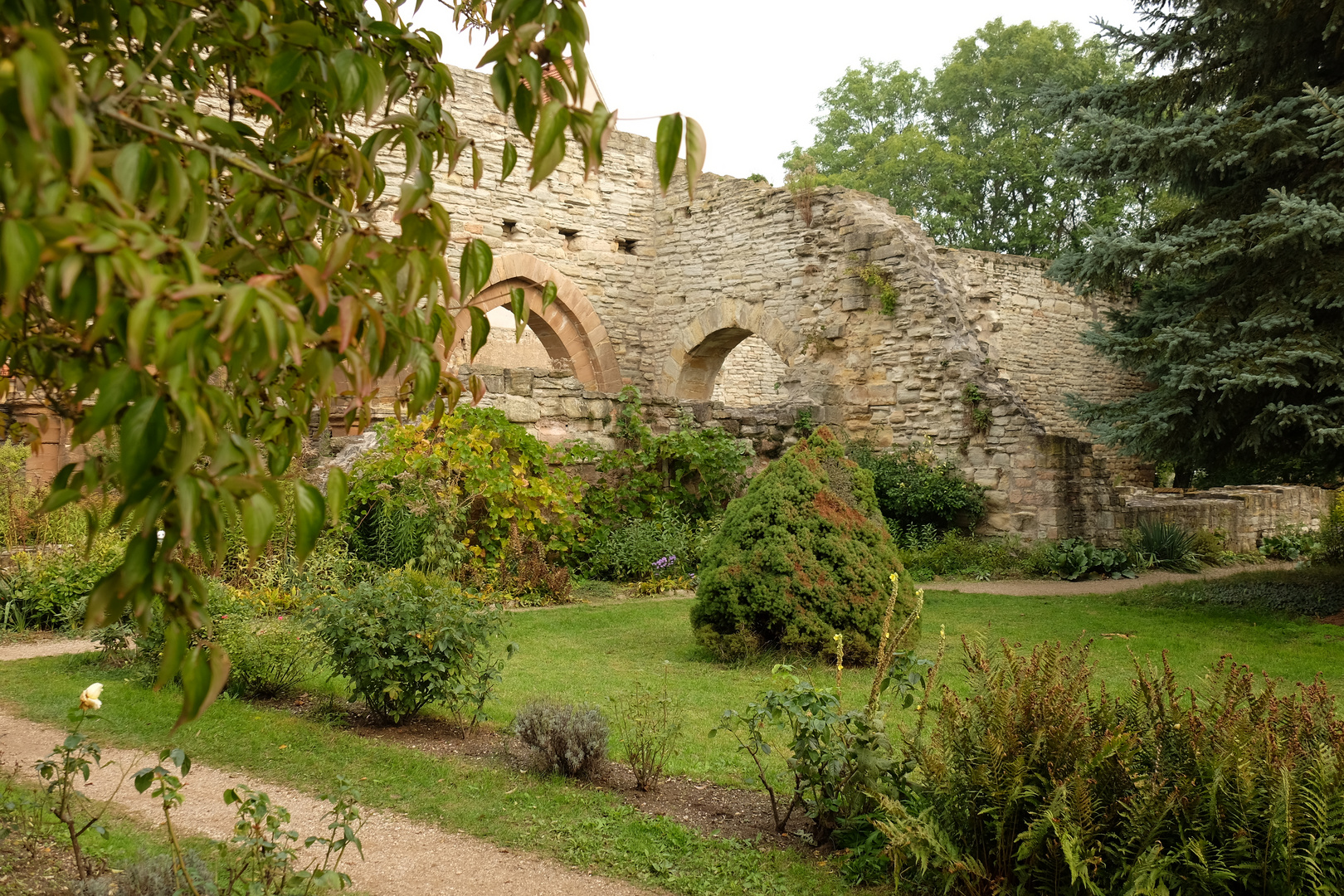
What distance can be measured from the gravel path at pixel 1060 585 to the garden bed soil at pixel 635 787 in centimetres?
643

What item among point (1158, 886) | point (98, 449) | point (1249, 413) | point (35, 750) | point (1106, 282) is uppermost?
point (1106, 282)

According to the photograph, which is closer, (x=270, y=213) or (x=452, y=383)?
(x=270, y=213)

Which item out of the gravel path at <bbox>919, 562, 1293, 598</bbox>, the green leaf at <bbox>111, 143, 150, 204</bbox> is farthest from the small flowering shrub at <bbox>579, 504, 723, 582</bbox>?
the green leaf at <bbox>111, 143, 150, 204</bbox>

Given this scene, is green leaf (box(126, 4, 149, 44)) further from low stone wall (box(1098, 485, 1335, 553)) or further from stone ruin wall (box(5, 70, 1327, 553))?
low stone wall (box(1098, 485, 1335, 553))

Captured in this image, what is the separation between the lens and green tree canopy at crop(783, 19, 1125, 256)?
29844 mm

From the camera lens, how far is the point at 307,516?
4.12 ft

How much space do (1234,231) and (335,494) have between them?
369 inches

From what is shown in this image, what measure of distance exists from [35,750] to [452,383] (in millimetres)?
3893

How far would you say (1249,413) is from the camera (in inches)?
360

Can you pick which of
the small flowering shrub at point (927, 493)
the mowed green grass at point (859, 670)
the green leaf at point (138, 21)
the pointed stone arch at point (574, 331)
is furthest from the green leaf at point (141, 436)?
the pointed stone arch at point (574, 331)

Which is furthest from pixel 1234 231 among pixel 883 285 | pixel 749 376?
pixel 749 376

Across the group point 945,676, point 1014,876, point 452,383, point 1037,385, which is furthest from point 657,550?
point 1037,385

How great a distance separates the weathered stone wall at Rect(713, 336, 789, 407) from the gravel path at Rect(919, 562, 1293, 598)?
9.78 m

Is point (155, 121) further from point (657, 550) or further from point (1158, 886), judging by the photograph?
point (657, 550)
